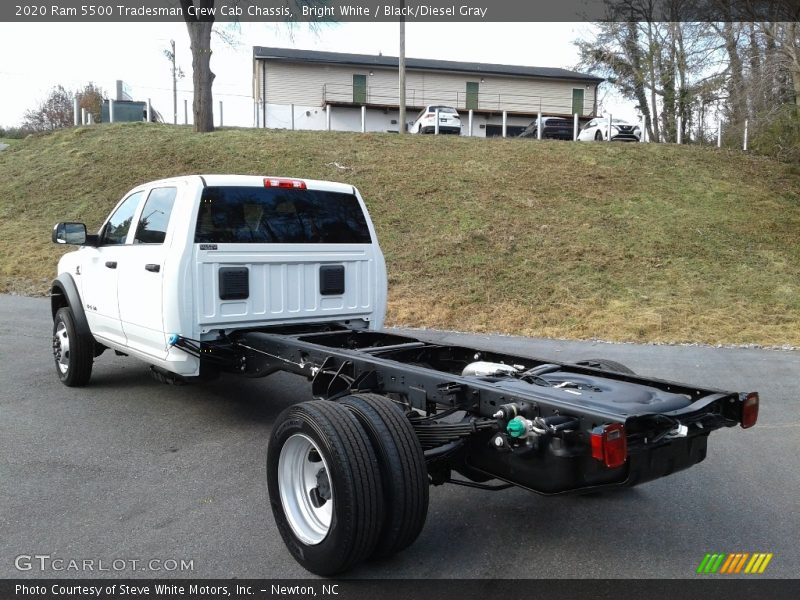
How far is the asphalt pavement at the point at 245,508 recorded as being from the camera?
3713 mm

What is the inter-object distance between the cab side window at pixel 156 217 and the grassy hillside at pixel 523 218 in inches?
262

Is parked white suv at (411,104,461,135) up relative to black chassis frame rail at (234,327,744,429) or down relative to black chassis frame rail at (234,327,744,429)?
up

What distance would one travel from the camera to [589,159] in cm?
2270

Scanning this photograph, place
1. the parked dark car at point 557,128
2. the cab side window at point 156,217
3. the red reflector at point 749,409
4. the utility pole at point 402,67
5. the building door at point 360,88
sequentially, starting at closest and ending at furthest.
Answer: the red reflector at point 749,409 → the cab side window at point 156,217 → the utility pole at point 402,67 → the parked dark car at point 557,128 → the building door at point 360,88

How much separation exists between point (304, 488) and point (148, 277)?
8.87 feet

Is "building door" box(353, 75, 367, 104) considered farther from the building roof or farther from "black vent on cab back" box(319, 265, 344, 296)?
"black vent on cab back" box(319, 265, 344, 296)

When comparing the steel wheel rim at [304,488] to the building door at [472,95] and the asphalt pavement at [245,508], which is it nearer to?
the asphalt pavement at [245,508]

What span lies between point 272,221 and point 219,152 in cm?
1775

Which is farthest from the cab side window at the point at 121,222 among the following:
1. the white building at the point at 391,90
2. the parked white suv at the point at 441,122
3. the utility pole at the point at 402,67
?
the white building at the point at 391,90

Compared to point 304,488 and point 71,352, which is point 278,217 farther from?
point 304,488

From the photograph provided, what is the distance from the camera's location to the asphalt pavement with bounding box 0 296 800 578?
12.2 feet

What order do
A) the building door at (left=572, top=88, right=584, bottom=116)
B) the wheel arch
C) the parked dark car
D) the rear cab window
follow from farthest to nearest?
the building door at (left=572, top=88, right=584, bottom=116)
the parked dark car
the wheel arch
the rear cab window

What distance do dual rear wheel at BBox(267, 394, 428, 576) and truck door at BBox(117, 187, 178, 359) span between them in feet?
7.53

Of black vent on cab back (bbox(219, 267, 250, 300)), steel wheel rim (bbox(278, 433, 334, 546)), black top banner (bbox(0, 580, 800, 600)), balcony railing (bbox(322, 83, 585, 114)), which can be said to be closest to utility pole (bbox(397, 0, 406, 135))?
balcony railing (bbox(322, 83, 585, 114))
